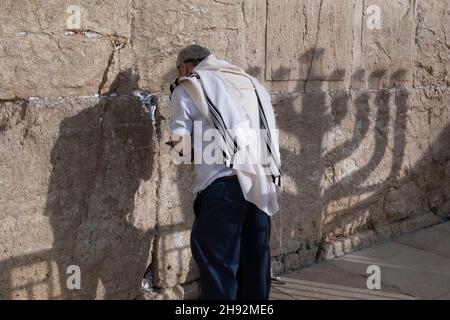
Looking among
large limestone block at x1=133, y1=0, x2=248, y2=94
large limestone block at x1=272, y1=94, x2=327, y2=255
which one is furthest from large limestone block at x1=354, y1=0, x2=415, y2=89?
large limestone block at x1=133, y1=0, x2=248, y2=94

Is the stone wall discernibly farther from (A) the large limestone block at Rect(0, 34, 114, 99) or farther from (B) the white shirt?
(B) the white shirt

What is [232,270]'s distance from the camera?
2949 mm

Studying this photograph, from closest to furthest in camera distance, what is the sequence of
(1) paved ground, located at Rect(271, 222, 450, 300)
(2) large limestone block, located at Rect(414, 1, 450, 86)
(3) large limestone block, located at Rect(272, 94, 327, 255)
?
(1) paved ground, located at Rect(271, 222, 450, 300) → (3) large limestone block, located at Rect(272, 94, 327, 255) → (2) large limestone block, located at Rect(414, 1, 450, 86)

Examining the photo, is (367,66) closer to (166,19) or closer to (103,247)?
(166,19)

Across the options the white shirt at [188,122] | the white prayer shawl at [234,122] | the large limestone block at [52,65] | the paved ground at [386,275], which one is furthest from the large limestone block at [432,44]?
the large limestone block at [52,65]

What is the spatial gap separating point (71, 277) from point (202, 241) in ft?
2.66

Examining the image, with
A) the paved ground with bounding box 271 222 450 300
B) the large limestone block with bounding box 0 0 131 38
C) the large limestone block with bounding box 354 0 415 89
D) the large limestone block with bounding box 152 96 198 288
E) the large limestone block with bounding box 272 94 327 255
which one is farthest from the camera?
the large limestone block with bounding box 354 0 415 89

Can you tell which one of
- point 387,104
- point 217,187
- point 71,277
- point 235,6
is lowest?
point 71,277

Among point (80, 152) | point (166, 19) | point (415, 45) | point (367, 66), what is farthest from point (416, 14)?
point (80, 152)

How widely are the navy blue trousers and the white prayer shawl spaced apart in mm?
76

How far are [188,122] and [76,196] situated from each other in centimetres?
78

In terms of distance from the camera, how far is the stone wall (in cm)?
293

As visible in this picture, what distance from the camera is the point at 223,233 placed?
290 cm

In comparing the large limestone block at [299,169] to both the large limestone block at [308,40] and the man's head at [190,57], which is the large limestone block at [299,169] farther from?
the man's head at [190,57]
